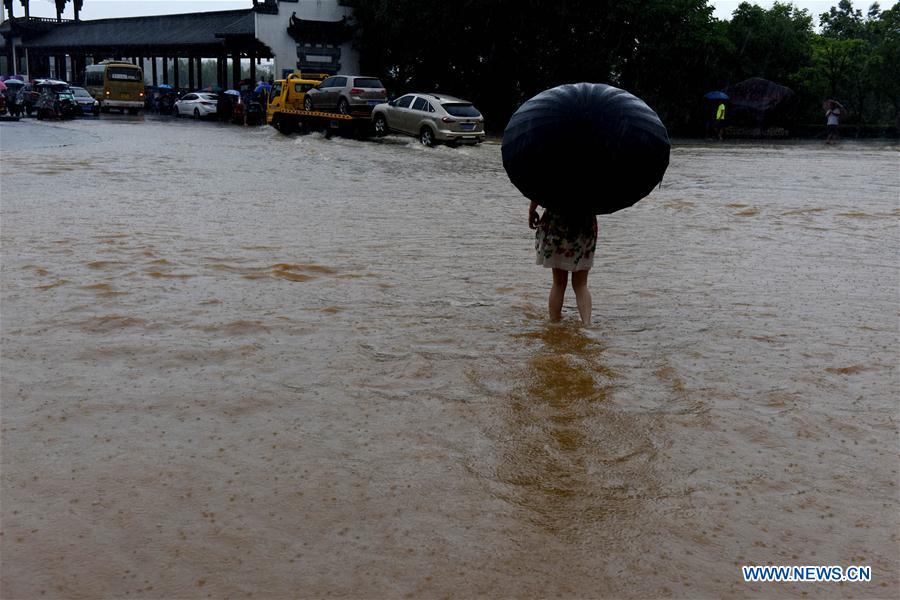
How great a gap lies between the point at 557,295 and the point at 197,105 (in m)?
39.8

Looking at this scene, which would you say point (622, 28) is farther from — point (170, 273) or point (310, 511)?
point (310, 511)

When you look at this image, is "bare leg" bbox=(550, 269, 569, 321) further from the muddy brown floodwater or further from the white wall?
the white wall

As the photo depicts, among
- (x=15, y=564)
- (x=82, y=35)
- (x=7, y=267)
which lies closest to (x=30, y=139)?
(x=7, y=267)

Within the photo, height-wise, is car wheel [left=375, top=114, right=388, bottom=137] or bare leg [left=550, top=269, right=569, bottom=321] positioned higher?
car wheel [left=375, top=114, right=388, bottom=137]

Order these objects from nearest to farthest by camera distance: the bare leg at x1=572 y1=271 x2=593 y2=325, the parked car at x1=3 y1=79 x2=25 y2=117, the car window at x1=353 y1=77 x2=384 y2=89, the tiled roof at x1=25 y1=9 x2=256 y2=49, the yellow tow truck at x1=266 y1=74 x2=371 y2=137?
the bare leg at x1=572 y1=271 x2=593 y2=325 → the yellow tow truck at x1=266 y1=74 x2=371 y2=137 → the car window at x1=353 y1=77 x2=384 y2=89 → the parked car at x1=3 y1=79 x2=25 y2=117 → the tiled roof at x1=25 y1=9 x2=256 y2=49

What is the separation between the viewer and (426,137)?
2659 centimetres

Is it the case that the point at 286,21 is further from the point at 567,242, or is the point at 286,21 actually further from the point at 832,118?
the point at 567,242

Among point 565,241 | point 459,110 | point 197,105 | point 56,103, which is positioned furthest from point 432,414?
point 197,105

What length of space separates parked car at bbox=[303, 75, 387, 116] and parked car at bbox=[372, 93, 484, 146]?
43.5 inches

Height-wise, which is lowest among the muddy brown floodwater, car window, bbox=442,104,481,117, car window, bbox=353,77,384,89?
the muddy brown floodwater

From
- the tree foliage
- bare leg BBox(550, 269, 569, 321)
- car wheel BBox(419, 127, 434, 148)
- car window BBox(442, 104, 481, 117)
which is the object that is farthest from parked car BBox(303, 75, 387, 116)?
bare leg BBox(550, 269, 569, 321)

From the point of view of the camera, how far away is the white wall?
41.6 meters

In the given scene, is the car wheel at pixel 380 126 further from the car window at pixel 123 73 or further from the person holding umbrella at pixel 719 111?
the car window at pixel 123 73

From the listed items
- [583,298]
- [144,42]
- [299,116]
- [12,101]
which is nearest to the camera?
[583,298]
